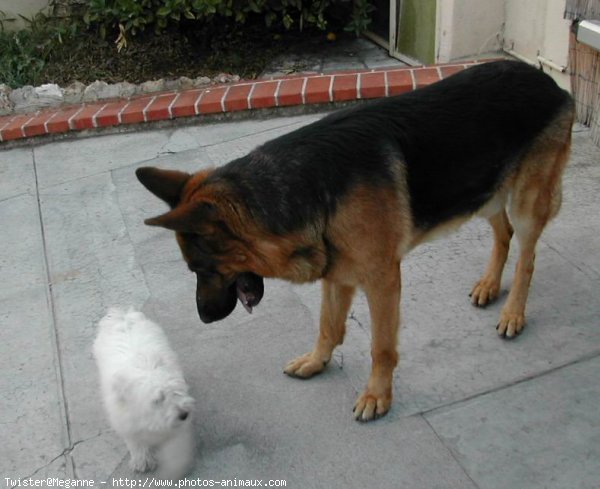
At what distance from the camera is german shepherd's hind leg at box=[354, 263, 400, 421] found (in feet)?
8.66

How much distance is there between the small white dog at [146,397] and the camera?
7.79ft

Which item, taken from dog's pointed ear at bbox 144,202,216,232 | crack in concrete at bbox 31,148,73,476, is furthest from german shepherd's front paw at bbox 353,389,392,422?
crack in concrete at bbox 31,148,73,476

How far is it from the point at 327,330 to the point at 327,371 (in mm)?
238

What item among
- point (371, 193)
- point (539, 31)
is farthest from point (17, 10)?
point (371, 193)

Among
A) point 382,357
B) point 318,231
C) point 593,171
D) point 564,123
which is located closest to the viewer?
point 318,231

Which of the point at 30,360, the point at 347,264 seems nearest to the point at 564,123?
the point at 347,264

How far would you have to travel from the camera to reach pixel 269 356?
3232 millimetres

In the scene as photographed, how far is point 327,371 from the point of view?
3.12 m

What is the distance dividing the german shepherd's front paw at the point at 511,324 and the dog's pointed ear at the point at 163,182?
1810 millimetres

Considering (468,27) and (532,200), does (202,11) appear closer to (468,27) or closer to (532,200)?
(468,27)

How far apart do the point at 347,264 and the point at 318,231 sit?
204 mm

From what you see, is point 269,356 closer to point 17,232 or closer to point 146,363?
point 146,363

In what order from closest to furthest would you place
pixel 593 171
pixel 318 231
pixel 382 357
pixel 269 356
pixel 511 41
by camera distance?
1. pixel 318 231
2. pixel 382 357
3. pixel 269 356
4. pixel 593 171
5. pixel 511 41

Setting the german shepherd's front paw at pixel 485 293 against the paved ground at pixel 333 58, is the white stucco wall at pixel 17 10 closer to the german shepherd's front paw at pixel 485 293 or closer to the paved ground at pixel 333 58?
the paved ground at pixel 333 58
